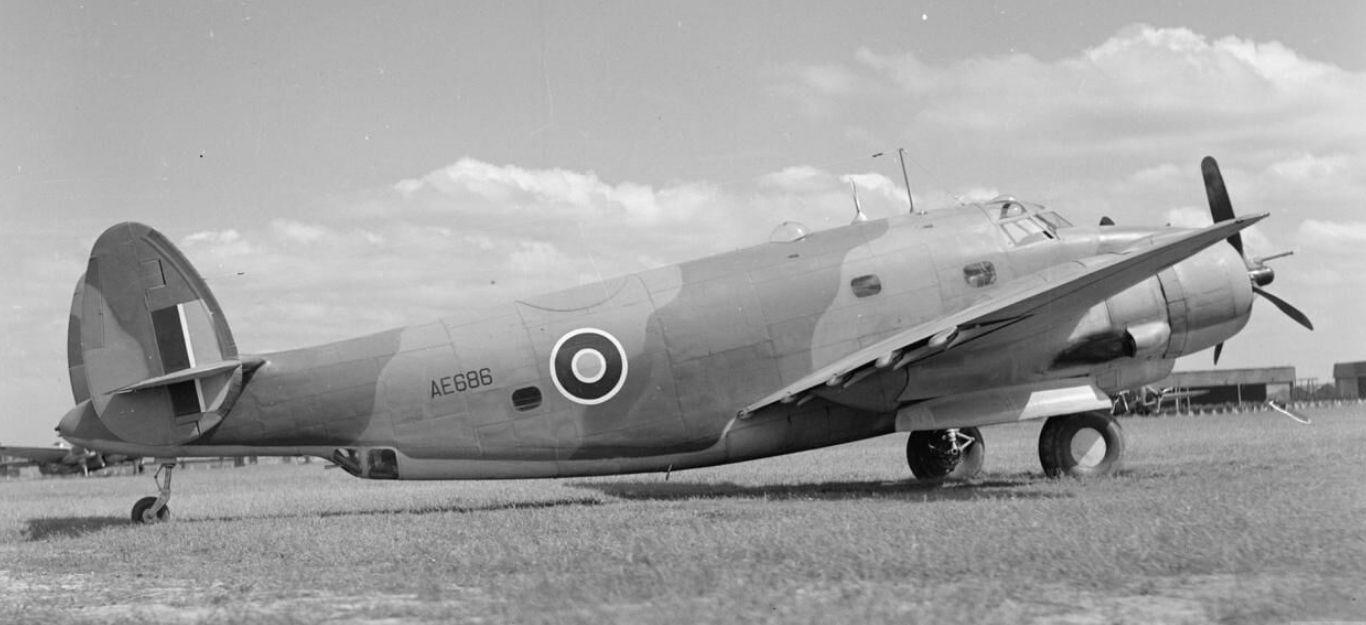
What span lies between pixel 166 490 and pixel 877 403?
930 cm

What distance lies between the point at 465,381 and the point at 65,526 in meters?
6.03

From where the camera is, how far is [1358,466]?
53.4ft

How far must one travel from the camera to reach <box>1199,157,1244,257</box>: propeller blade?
60.6ft

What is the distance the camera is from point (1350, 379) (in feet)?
280

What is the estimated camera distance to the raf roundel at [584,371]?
1509 centimetres

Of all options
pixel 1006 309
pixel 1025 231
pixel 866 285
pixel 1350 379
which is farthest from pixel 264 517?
pixel 1350 379

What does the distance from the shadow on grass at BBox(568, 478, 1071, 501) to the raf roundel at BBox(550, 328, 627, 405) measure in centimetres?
220

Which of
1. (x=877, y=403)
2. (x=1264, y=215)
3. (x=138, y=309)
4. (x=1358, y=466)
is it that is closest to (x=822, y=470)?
(x=877, y=403)

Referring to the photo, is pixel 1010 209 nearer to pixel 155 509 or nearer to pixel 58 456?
pixel 155 509

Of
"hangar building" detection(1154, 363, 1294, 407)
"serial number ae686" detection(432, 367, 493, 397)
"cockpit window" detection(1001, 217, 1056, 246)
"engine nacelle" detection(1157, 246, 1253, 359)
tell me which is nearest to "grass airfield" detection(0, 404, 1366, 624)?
"serial number ae686" detection(432, 367, 493, 397)

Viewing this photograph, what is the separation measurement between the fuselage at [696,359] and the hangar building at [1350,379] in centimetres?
7729

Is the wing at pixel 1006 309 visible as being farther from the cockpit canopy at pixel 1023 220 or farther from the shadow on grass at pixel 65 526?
the shadow on grass at pixel 65 526

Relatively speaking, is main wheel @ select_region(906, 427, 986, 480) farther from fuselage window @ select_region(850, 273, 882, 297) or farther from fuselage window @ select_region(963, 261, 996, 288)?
fuselage window @ select_region(850, 273, 882, 297)

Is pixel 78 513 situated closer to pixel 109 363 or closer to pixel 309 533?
pixel 109 363
